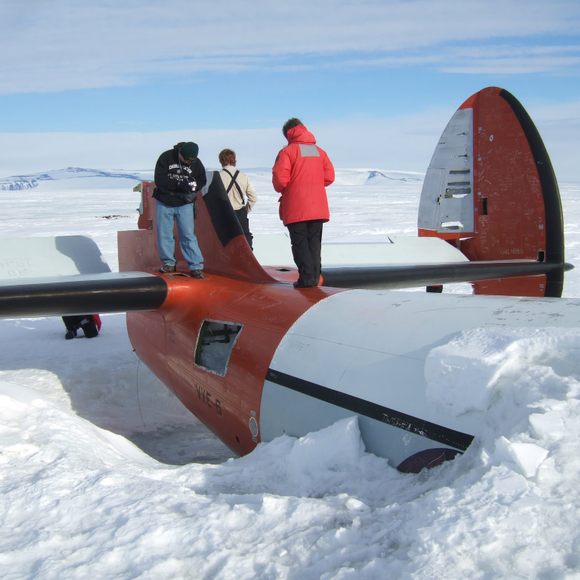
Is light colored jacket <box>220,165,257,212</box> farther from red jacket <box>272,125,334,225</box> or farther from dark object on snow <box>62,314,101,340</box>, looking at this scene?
dark object on snow <box>62,314,101,340</box>

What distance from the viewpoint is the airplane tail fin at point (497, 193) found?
27.7ft

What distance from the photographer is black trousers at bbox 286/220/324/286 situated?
5762 mm

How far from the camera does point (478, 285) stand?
8.64m

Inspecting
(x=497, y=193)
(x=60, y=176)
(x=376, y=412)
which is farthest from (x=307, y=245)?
(x=60, y=176)

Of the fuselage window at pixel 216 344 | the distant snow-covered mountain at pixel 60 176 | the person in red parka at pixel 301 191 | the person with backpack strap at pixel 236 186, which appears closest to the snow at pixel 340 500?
the fuselage window at pixel 216 344

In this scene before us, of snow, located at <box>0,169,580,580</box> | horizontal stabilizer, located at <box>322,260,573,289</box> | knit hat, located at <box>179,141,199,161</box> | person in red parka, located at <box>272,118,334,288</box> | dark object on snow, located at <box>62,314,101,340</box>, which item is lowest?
dark object on snow, located at <box>62,314,101,340</box>

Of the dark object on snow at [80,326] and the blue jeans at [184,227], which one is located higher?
the blue jeans at [184,227]

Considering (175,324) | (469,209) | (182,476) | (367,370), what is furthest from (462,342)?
(469,209)

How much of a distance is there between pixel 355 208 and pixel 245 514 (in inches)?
1433

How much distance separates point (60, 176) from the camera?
136 metres

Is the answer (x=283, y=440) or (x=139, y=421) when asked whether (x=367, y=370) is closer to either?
(x=283, y=440)

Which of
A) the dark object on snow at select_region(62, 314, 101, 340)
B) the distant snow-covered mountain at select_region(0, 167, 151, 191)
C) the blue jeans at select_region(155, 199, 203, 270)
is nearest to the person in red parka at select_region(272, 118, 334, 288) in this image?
the blue jeans at select_region(155, 199, 203, 270)

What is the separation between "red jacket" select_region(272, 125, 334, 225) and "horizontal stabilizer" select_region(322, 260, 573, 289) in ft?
3.86

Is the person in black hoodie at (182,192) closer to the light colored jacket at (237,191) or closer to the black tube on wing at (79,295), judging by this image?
the black tube on wing at (79,295)
